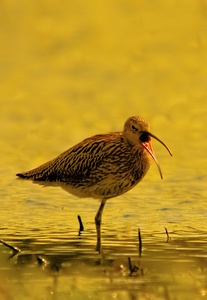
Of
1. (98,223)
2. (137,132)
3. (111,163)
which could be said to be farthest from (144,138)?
(98,223)

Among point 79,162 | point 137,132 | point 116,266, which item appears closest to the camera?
point 116,266

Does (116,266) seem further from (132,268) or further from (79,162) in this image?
(79,162)

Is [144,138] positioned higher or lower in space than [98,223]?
higher

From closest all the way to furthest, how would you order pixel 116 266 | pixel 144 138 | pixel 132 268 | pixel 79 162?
pixel 132 268 → pixel 116 266 → pixel 144 138 → pixel 79 162

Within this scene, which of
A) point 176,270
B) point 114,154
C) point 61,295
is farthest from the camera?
point 114,154

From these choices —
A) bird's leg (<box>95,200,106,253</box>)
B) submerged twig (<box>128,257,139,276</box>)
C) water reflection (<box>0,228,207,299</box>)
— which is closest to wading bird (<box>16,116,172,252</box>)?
bird's leg (<box>95,200,106,253</box>)

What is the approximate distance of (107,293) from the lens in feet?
34.2

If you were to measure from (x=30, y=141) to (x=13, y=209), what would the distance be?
12.4 ft

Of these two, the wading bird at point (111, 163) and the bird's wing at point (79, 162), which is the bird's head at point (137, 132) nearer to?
the wading bird at point (111, 163)

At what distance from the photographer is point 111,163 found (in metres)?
14.4

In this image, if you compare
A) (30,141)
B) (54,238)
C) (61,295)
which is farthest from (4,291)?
(30,141)

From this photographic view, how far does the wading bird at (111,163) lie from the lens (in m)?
14.3

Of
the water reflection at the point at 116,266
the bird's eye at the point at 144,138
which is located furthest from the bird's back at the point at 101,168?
the water reflection at the point at 116,266

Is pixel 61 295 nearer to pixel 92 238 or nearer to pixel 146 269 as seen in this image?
pixel 146 269
